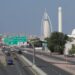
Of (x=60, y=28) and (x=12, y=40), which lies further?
(x=60, y=28)

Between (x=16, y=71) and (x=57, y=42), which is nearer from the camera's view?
(x=16, y=71)

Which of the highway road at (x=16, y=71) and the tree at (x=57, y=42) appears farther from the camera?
the tree at (x=57, y=42)

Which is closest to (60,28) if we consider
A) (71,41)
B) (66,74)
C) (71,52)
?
(71,41)

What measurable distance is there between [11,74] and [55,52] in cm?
Result: 8692

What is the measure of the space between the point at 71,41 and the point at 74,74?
74.4 meters

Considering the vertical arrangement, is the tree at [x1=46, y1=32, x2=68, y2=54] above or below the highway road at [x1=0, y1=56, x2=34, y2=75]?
above

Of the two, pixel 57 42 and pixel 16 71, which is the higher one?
pixel 57 42

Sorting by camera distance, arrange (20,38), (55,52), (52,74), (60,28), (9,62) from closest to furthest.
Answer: (52,74) < (20,38) < (9,62) < (55,52) < (60,28)

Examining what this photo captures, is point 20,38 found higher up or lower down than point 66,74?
higher up

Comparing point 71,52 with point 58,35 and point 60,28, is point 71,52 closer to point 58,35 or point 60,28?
point 58,35

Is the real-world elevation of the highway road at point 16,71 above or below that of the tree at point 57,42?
below


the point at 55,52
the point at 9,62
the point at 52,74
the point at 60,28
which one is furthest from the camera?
the point at 60,28

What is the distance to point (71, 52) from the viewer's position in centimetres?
10038

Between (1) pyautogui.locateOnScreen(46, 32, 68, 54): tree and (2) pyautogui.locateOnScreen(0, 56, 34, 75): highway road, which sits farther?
(1) pyautogui.locateOnScreen(46, 32, 68, 54): tree
